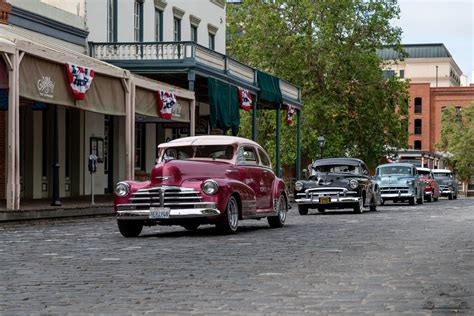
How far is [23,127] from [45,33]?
293 cm

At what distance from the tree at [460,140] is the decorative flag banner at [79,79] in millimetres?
79030

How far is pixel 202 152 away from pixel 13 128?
455cm

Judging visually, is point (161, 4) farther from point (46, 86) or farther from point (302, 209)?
point (46, 86)

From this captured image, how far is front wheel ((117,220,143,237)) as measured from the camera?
56.5 feet

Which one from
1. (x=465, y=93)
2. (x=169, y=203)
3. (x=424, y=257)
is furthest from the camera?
(x=465, y=93)

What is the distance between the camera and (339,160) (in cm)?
2995

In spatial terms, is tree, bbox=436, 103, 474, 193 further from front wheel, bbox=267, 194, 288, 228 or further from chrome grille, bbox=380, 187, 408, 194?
front wheel, bbox=267, 194, 288, 228

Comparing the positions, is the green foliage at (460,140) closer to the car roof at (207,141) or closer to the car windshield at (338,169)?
the car windshield at (338,169)

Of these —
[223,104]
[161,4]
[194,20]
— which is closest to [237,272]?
[223,104]

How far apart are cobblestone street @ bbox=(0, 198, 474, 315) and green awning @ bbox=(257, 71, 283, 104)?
899 inches

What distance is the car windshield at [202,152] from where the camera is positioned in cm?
1845

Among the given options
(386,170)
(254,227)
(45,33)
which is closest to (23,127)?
(45,33)

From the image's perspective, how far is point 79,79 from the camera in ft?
76.7

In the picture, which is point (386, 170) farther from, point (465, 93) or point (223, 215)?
point (465, 93)
